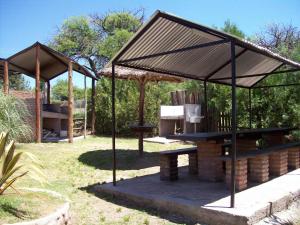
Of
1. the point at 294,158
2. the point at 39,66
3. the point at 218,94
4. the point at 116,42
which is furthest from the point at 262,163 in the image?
the point at 116,42

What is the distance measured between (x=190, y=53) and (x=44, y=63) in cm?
1058

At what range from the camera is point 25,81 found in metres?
39.2

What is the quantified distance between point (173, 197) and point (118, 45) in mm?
28819

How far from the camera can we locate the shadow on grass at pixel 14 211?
444 centimetres

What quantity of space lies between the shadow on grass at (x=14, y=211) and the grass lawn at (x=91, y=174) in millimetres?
487

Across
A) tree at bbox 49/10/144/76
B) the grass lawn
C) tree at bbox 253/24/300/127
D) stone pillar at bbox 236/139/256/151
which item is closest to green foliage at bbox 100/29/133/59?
tree at bbox 49/10/144/76

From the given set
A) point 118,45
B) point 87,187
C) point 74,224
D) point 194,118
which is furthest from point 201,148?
point 118,45

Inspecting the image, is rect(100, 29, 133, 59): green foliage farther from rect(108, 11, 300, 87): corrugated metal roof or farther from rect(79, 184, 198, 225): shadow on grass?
rect(79, 184, 198, 225): shadow on grass

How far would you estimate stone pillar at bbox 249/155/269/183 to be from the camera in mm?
7008

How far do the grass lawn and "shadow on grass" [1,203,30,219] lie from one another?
0.49 m

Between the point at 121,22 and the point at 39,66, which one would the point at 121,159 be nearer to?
the point at 39,66

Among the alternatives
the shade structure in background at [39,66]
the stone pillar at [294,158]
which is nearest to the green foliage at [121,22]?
the shade structure in background at [39,66]

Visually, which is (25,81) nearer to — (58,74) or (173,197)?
(58,74)

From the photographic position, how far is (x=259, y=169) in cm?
705
